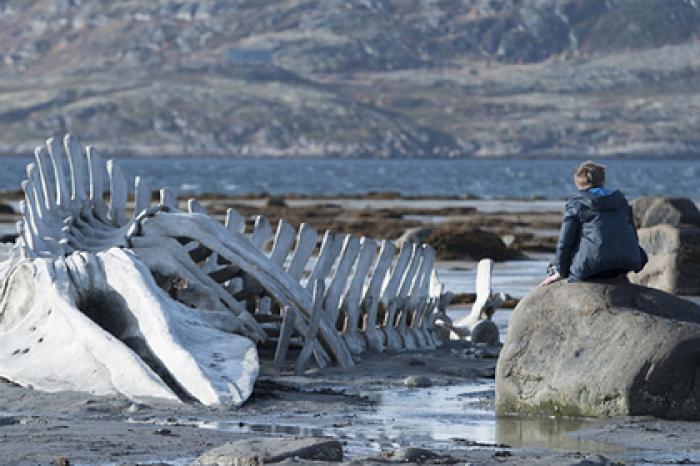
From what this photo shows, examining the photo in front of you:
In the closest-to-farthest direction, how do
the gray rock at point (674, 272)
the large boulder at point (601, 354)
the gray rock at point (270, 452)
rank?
the gray rock at point (270, 452) → the large boulder at point (601, 354) → the gray rock at point (674, 272)

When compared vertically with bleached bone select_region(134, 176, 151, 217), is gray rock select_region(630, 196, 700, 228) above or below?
below

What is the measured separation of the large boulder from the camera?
10.4 metres

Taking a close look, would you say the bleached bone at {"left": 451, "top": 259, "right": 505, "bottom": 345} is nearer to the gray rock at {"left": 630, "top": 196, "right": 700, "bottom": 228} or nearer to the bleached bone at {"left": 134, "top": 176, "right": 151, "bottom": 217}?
the bleached bone at {"left": 134, "top": 176, "right": 151, "bottom": 217}

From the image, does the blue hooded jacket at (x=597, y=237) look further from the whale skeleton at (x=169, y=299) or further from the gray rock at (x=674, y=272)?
the gray rock at (x=674, y=272)

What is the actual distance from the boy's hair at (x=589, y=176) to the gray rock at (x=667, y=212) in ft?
94.8

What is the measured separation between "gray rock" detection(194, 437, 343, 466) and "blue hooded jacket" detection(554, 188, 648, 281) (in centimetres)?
299

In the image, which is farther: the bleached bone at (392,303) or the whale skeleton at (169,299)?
the bleached bone at (392,303)

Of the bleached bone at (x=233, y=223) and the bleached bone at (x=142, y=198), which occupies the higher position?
the bleached bone at (x=142, y=198)

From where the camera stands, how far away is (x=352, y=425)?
10.4m

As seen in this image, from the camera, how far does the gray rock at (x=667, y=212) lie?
4031 centimetres

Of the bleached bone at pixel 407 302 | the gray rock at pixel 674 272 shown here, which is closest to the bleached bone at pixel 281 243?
the bleached bone at pixel 407 302

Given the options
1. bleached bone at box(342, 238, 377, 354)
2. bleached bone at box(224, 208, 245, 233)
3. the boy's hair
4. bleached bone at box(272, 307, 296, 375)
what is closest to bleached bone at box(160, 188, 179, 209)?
bleached bone at box(224, 208, 245, 233)

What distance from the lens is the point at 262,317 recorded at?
13.0 m

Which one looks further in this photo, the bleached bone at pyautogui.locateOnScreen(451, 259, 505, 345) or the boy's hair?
the bleached bone at pyautogui.locateOnScreen(451, 259, 505, 345)
